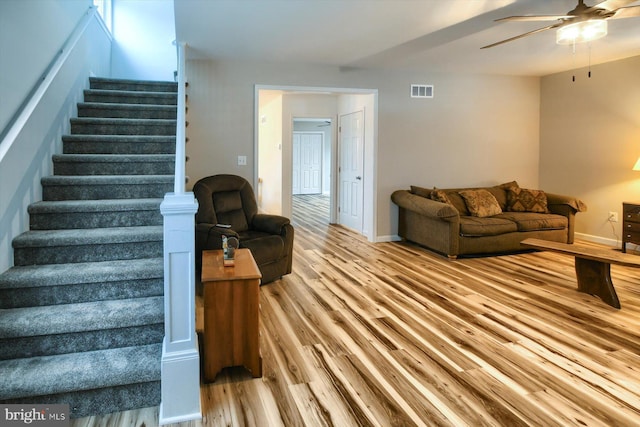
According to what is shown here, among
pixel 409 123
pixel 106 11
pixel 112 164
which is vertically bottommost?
pixel 112 164

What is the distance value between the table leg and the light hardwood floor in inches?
3.1

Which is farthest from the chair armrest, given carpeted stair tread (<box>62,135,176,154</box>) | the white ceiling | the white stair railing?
the white stair railing

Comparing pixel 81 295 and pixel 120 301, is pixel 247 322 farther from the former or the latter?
pixel 81 295

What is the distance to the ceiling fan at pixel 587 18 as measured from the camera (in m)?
2.78

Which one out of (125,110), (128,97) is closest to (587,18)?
(125,110)

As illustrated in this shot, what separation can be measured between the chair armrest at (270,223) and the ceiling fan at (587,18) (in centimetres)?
255

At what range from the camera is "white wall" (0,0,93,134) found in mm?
2559

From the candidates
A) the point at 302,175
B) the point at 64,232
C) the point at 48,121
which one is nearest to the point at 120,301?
the point at 64,232

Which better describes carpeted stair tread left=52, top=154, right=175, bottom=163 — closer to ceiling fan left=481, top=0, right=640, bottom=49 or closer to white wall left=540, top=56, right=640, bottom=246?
ceiling fan left=481, top=0, right=640, bottom=49

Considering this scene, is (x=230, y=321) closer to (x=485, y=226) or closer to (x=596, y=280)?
(x=596, y=280)

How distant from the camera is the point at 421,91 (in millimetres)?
6016

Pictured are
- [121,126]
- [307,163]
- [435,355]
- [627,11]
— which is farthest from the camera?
[307,163]

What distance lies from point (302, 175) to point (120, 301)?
444 inches

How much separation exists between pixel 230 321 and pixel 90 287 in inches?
33.4
